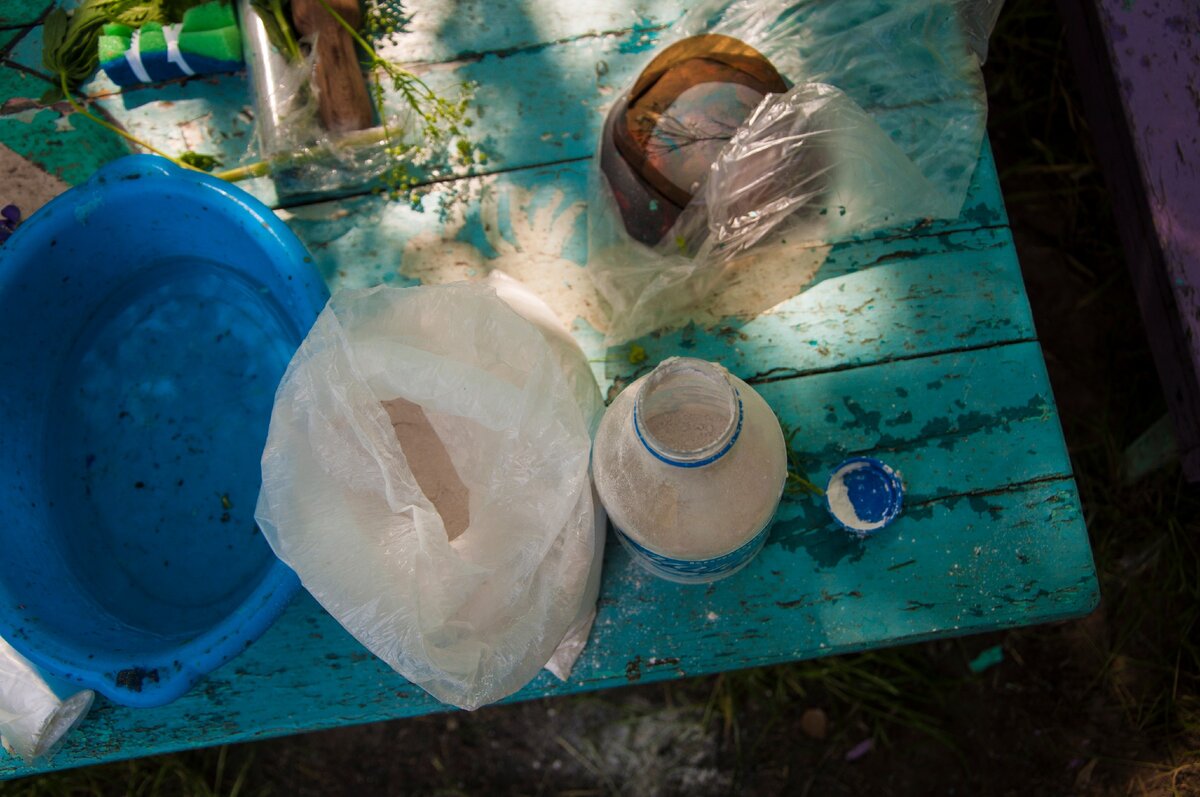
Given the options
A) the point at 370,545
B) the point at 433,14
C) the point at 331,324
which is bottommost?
the point at 370,545

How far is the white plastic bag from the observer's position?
102 centimetres

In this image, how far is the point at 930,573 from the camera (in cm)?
125

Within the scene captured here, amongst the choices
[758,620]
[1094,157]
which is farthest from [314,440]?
[1094,157]

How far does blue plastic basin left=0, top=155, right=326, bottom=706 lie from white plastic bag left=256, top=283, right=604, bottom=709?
0.13 meters

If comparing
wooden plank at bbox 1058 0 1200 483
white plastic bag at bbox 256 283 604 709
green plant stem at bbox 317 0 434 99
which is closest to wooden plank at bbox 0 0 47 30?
green plant stem at bbox 317 0 434 99

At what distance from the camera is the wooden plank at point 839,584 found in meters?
1.24

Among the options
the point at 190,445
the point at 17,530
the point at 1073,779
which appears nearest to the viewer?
the point at 17,530

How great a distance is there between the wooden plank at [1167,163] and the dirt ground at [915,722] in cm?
49

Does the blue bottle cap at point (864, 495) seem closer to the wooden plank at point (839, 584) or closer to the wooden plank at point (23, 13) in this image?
the wooden plank at point (839, 584)

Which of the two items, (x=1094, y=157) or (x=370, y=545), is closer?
(x=370, y=545)

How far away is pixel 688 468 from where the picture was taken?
894 millimetres

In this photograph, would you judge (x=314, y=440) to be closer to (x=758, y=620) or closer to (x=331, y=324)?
(x=331, y=324)

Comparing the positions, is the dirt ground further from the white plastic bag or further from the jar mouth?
the jar mouth

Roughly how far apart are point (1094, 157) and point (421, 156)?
5.20 feet
